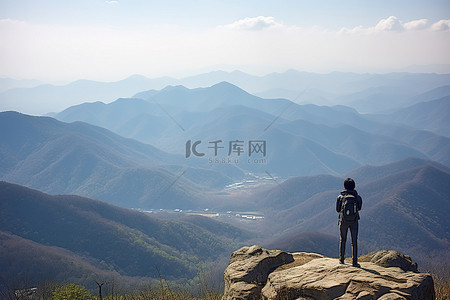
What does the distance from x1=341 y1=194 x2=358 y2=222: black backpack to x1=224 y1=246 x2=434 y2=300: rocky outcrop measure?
1.59 m

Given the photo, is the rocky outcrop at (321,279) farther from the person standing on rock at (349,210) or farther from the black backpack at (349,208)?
the black backpack at (349,208)

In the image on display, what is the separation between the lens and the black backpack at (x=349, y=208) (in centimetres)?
1243

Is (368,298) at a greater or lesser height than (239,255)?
greater

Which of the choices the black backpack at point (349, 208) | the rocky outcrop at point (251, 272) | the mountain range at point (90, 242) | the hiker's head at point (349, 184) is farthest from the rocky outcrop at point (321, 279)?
the mountain range at point (90, 242)

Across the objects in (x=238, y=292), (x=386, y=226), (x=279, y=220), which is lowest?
(x=279, y=220)

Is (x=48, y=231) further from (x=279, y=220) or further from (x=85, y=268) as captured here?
(x=279, y=220)

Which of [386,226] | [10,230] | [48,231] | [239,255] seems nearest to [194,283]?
[48,231]

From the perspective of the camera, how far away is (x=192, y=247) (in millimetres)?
118812

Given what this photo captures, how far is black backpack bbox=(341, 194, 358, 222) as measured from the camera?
1243 cm

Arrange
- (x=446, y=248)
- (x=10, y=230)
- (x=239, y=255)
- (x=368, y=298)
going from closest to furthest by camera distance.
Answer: (x=368, y=298)
(x=239, y=255)
(x=10, y=230)
(x=446, y=248)

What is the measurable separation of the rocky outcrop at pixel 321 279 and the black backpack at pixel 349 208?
1590 millimetres

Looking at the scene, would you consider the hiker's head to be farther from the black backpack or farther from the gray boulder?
the gray boulder

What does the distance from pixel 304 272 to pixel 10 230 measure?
110126mm

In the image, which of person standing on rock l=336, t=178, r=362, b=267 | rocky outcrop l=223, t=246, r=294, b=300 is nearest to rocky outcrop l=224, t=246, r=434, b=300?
rocky outcrop l=223, t=246, r=294, b=300
